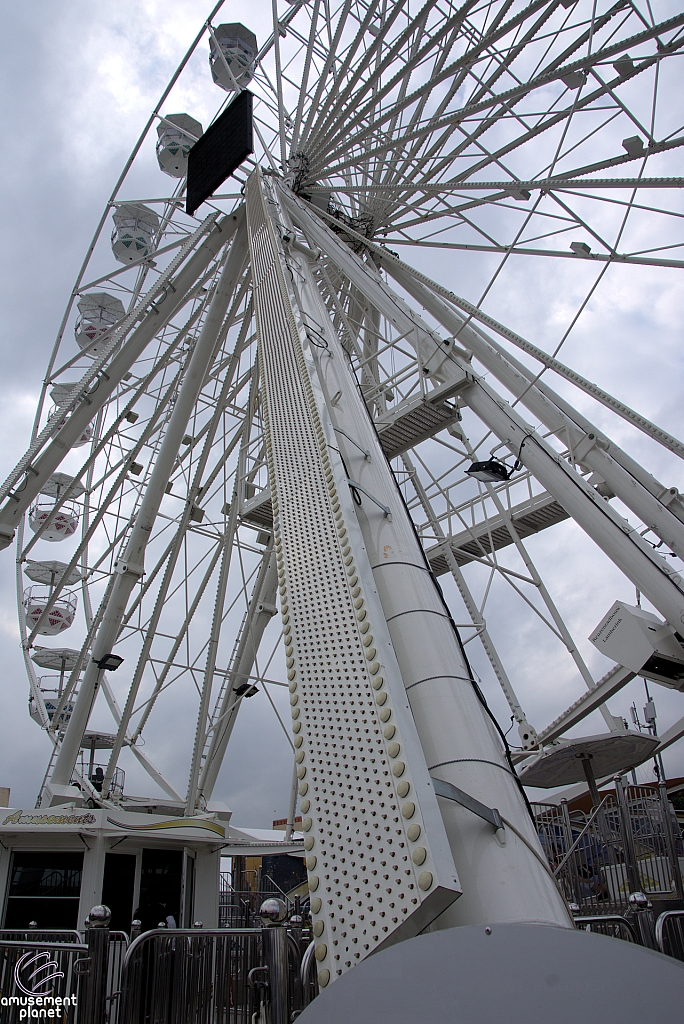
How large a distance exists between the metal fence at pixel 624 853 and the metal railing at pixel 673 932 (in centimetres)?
375

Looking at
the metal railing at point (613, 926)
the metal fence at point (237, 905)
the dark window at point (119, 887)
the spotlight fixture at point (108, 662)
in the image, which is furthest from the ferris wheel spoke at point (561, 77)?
the metal fence at point (237, 905)

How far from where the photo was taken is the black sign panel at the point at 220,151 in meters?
11.2

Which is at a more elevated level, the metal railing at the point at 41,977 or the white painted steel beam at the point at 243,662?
the white painted steel beam at the point at 243,662

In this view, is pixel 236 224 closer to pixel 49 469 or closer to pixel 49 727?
pixel 49 469

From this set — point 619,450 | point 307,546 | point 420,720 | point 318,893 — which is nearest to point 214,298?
point 619,450

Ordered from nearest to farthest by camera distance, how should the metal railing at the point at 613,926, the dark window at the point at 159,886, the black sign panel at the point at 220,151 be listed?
the metal railing at the point at 613,926 → the black sign panel at the point at 220,151 → the dark window at the point at 159,886

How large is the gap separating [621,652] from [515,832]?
339cm

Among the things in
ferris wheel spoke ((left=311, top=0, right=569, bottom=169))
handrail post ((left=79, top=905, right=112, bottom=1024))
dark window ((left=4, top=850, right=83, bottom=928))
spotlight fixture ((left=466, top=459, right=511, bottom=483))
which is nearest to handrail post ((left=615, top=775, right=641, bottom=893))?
spotlight fixture ((left=466, top=459, right=511, bottom=483))

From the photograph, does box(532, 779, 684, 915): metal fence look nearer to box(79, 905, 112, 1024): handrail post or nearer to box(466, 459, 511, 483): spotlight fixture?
box(466, 459, 511, 483): spotlight fixture

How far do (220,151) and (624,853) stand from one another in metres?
13.0

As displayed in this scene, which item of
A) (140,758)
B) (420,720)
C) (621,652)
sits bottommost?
(420,720)

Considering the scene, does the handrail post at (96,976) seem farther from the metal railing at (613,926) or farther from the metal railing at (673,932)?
the metal railing at (673,932)

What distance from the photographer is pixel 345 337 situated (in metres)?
14.6

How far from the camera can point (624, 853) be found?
30.4 ft
